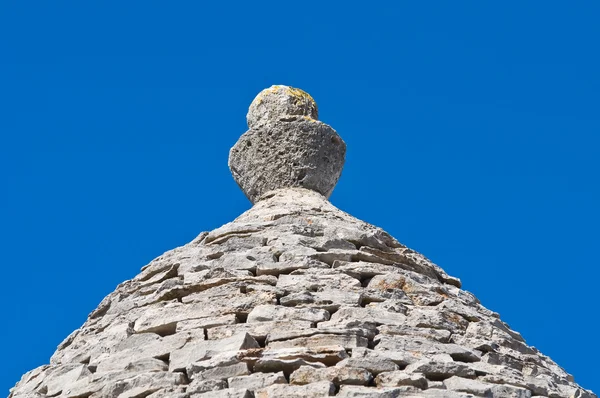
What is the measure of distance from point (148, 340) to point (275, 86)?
12.5ft

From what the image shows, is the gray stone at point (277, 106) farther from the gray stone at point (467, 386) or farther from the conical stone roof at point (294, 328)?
the gray stone at point (467, 386)

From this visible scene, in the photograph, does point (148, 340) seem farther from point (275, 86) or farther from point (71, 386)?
point (275, 86)

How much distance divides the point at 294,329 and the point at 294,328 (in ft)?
0.04

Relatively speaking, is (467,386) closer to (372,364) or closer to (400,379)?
(400,379)

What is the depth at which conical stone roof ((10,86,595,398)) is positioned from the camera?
298 inches

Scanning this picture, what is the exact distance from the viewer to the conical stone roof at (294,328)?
24.8ft

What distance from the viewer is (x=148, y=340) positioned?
832 centimetres

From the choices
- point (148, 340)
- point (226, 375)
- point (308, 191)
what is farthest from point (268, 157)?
point (226, 375)

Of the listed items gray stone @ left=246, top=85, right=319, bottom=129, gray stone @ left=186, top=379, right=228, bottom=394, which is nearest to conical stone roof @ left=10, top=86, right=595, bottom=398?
gray stone @ left=186, top=379, right=228, bottom=394

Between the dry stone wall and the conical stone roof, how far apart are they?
11mm

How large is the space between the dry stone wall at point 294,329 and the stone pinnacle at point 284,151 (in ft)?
2.52

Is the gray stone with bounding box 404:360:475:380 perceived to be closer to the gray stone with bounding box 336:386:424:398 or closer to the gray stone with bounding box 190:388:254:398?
the gray stone with bounding box 336:386:424:398

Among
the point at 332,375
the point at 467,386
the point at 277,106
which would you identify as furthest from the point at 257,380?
the point at 277,106

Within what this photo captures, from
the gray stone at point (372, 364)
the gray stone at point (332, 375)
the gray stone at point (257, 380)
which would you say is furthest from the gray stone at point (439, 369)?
the gray stone at point (257, 380)
